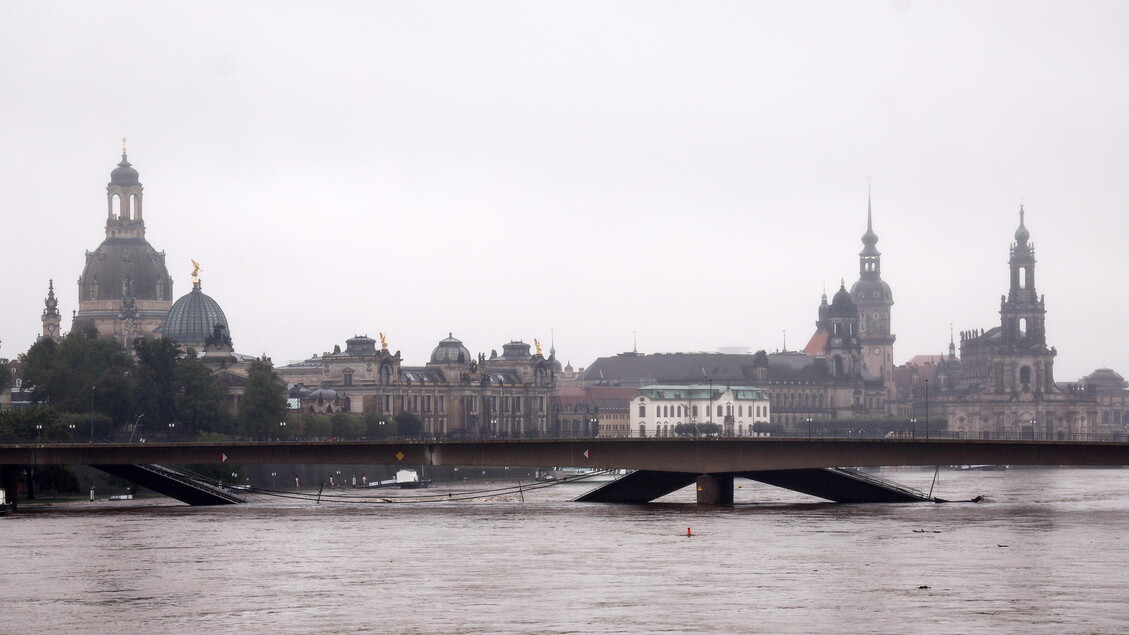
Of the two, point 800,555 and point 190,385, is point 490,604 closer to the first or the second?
point 800,555

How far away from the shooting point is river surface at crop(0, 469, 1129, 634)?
59906 millimetres

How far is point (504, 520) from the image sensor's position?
109 metres

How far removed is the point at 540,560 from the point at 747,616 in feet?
70.2

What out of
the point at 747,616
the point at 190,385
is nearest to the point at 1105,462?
the point at 747,616

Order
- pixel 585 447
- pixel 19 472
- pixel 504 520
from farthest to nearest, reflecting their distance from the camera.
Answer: pixel 19 472 → pixel 585 447 → pixel 504 520

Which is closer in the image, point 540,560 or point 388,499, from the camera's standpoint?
point 540,560

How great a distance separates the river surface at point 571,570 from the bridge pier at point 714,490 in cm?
232

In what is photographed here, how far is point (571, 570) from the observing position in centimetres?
7588

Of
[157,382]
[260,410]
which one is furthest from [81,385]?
[260,410]

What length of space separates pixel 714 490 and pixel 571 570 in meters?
47.8

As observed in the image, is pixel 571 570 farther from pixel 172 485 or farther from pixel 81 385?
pixel 81 385

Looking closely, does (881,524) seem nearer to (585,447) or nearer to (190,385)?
(585,447)

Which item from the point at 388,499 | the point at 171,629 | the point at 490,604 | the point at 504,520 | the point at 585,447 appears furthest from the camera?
the point at 388,499

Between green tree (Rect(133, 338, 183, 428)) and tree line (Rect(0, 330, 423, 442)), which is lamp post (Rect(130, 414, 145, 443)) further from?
green tree (Rect(133, 338, 183, 428))
